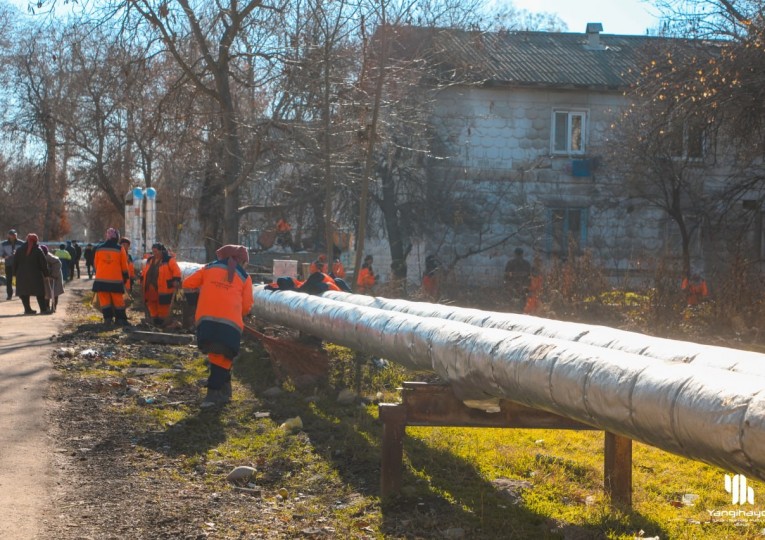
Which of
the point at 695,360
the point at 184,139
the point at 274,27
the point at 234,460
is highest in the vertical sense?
the point at 274,27

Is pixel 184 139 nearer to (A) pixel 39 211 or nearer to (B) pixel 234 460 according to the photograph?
(B) pixel 234 460

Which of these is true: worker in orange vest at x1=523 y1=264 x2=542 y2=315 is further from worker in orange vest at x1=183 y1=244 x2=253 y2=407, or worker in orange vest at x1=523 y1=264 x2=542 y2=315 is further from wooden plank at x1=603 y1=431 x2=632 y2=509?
wooden plank at x1=603 y1=431 x2=632 y2=509

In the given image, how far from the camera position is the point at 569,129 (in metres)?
31.1

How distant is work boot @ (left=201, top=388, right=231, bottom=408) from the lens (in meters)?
10.2

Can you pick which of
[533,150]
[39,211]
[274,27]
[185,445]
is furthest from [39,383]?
[39,211]

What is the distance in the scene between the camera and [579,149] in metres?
31.1

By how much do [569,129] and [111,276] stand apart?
57.1 ft

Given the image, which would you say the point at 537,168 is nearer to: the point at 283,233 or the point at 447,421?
the point at 283,233

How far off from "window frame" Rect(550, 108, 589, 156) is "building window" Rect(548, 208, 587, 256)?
179cm

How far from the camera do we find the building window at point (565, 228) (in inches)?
1176

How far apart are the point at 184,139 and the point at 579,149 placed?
45.1 ft

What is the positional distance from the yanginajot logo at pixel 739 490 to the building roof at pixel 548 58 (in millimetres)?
17634

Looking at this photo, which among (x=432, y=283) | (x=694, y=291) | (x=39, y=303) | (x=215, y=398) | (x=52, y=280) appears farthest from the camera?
(x=432, y=283)

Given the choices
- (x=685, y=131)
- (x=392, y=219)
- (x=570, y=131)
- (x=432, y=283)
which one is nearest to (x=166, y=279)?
(x=432, y=283)
